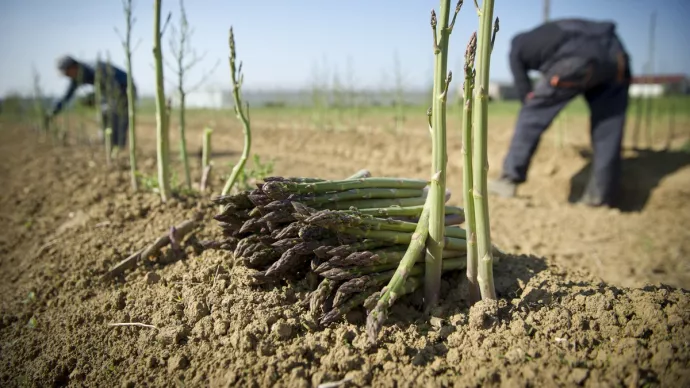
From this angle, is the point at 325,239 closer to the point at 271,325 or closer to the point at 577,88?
the point at 271,325

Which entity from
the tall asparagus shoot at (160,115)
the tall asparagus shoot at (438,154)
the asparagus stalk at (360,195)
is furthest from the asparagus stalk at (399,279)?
the tall asparagus shoot at (160,115)

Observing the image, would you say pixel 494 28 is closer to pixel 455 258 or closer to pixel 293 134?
pixel 455 258

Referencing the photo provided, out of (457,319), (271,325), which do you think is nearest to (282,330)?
(271,325)

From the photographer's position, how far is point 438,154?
2113 mm

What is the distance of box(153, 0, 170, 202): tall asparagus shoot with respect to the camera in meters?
3.68

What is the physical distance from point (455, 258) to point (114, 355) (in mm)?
1838

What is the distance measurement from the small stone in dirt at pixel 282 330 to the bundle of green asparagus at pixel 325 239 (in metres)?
0.14

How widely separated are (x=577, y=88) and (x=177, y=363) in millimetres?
5912

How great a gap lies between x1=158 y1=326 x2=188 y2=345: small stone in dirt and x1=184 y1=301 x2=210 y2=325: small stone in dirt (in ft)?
0.28

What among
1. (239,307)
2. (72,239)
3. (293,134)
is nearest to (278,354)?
(239,307)

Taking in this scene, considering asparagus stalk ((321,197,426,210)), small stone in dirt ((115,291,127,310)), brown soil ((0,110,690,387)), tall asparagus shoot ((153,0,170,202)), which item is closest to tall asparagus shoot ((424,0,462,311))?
brown soil ((0,110,690,387))

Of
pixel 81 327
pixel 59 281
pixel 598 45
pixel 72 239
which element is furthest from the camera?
pixel 598 45

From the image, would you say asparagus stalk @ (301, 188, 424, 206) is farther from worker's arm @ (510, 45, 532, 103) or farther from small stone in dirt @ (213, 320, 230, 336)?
worker's arm @ (510, 45, 532, 103)

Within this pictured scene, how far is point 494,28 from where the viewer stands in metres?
1.95
